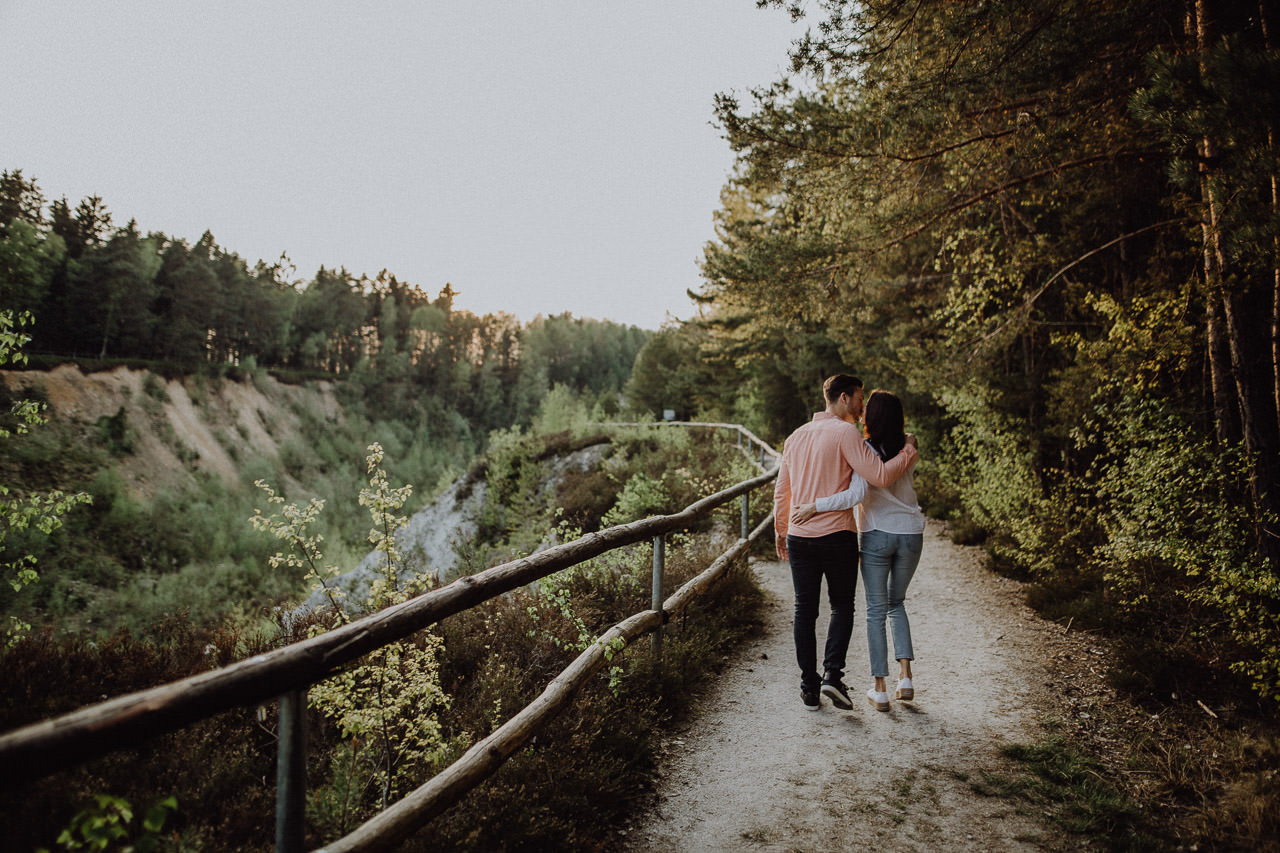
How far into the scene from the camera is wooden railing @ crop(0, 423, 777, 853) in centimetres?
125

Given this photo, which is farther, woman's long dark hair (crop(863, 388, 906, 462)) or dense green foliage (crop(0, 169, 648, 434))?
dense green foliage (crop(0, 169, 648, 434))

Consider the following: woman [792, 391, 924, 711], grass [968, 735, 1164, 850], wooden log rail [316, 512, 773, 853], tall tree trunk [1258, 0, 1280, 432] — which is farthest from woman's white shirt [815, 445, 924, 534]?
tall tree trunk [1258, 0, 1280, 432]

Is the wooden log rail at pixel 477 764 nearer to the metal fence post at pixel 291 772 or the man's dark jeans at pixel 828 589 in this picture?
the metal fence post at pixel 291 772

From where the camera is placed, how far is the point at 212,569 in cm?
3519

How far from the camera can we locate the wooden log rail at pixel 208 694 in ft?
3.95

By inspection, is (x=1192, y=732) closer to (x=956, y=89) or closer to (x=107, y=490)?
(x=956, y=89)

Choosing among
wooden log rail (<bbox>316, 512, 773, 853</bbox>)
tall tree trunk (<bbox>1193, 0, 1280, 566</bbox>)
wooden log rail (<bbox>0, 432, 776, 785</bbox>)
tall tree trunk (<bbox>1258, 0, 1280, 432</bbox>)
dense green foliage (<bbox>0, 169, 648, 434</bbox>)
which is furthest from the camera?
dense green foliage (<bbox>0, 169, 648, 434</bbox>)

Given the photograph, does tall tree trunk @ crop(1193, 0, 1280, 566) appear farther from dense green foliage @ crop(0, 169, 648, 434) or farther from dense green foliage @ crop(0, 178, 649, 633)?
dense green foliage @ crop(0, 169, 648, 434)

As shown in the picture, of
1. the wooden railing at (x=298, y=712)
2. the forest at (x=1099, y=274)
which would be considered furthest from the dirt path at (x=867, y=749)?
the wooden railing at (x=298, y=712)

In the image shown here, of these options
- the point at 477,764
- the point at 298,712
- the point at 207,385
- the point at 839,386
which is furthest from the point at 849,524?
the point at 207,385

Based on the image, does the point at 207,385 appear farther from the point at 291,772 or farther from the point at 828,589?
the point at 291,772

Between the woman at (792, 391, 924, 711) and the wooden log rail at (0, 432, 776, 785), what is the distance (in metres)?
2.61

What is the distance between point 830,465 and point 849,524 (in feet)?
1.46

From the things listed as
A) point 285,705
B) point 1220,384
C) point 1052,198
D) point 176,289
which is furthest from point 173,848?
point 176,289
